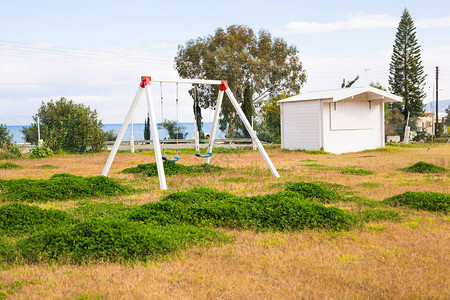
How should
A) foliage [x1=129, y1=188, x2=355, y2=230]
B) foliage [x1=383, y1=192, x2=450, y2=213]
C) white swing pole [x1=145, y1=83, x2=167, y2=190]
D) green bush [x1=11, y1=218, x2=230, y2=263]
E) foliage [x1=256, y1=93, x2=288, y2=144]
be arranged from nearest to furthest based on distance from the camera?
green bush [x1=11, y1=218, x2=230, y2=263]
foliage [x1=129, y1=188, x2=355, y2=230]
foliage [x1=383, y1=192, x2=450, y2=213]
white swing pole [x1=145, y1=83, x2=167, y2=190]
foliage [x1=256, y1=93, x2=288, y2=144]

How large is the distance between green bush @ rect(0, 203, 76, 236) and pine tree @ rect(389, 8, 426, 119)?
39.8 metres

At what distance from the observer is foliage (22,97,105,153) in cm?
2156

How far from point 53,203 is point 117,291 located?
16.4 ft

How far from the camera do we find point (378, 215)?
673 centimetres

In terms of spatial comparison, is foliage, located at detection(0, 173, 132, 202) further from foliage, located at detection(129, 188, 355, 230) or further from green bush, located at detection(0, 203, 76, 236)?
foliage, located at detection(129, 188, 355, 230)

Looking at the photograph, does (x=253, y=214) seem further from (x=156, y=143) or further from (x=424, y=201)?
(x=156, y=143)

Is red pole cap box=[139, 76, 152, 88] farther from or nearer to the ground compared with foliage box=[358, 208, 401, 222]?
farther from the ground

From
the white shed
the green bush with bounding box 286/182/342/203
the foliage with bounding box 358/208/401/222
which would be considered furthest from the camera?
the white shed

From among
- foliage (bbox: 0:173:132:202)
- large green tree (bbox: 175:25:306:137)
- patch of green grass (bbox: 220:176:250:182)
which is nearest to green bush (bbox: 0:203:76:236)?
foliage (bbox: 0:173:132:202)

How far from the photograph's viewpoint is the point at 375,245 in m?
5.34

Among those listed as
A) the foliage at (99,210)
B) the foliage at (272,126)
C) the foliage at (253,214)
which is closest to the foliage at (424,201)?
the foliage at (253,214)

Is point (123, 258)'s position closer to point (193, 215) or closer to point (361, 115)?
point (193, 215)

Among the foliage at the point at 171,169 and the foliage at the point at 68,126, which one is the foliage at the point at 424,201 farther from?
the foliage at the point at 68,126

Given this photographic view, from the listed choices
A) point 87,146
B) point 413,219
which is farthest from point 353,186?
point 87,146
